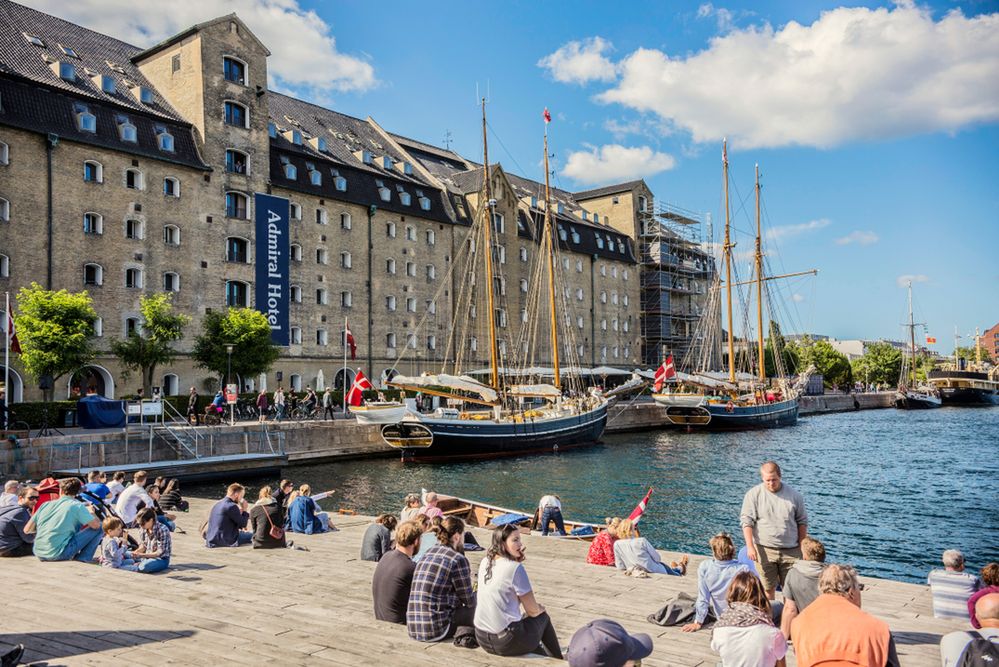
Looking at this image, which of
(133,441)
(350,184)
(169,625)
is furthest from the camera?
(350,184)

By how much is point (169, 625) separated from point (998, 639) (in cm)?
876

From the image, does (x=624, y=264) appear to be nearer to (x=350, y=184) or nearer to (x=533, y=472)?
(x=350, y=184)

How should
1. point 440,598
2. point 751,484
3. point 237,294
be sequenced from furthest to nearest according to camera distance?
1. point 237,294
2. point 751,484
3. point 440,598

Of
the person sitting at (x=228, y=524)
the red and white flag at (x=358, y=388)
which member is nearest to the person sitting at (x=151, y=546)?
the person sitting at (x=228, y=524)

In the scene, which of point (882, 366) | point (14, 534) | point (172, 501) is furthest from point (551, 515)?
point (882, 366)

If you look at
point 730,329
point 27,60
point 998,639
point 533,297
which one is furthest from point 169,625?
point 730,329

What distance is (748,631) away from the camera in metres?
6.38

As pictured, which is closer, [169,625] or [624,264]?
[169,625]

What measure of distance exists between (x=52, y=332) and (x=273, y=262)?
62.5ft

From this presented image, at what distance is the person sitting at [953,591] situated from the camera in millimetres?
9992

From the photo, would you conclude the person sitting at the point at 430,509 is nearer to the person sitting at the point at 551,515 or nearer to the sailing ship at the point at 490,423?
the person sitting at the point at 551,515

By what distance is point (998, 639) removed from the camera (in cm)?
657

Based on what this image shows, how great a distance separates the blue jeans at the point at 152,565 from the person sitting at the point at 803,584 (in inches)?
373

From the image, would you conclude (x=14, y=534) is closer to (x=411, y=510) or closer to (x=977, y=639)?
Result: (x=411, y=510)
